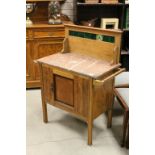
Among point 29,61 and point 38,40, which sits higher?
point 38,40

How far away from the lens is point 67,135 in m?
2.45

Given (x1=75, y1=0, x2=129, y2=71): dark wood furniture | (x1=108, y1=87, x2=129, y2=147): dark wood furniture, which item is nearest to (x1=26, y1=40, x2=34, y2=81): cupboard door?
(x1=75, y1=0, x2=129, y2=71): dark wood furniture

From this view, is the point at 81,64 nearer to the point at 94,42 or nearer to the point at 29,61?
the point at 94,42

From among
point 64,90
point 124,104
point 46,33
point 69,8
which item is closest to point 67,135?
point 64,90

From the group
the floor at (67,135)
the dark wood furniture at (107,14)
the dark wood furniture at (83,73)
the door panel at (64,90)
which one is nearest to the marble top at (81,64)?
the dark wood furniture at (83,73)

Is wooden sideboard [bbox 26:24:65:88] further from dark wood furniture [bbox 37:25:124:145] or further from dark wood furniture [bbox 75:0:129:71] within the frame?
dark wood furniture [bbox 37:25:124:145]

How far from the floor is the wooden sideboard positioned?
0.62m

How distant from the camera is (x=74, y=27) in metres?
2.43

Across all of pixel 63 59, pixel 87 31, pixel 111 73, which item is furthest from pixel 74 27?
pixel 111 73

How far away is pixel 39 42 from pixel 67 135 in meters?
1.36

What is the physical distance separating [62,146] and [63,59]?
0.83 metres

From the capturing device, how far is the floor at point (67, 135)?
2.22 m

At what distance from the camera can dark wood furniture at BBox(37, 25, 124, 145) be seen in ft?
6.97
